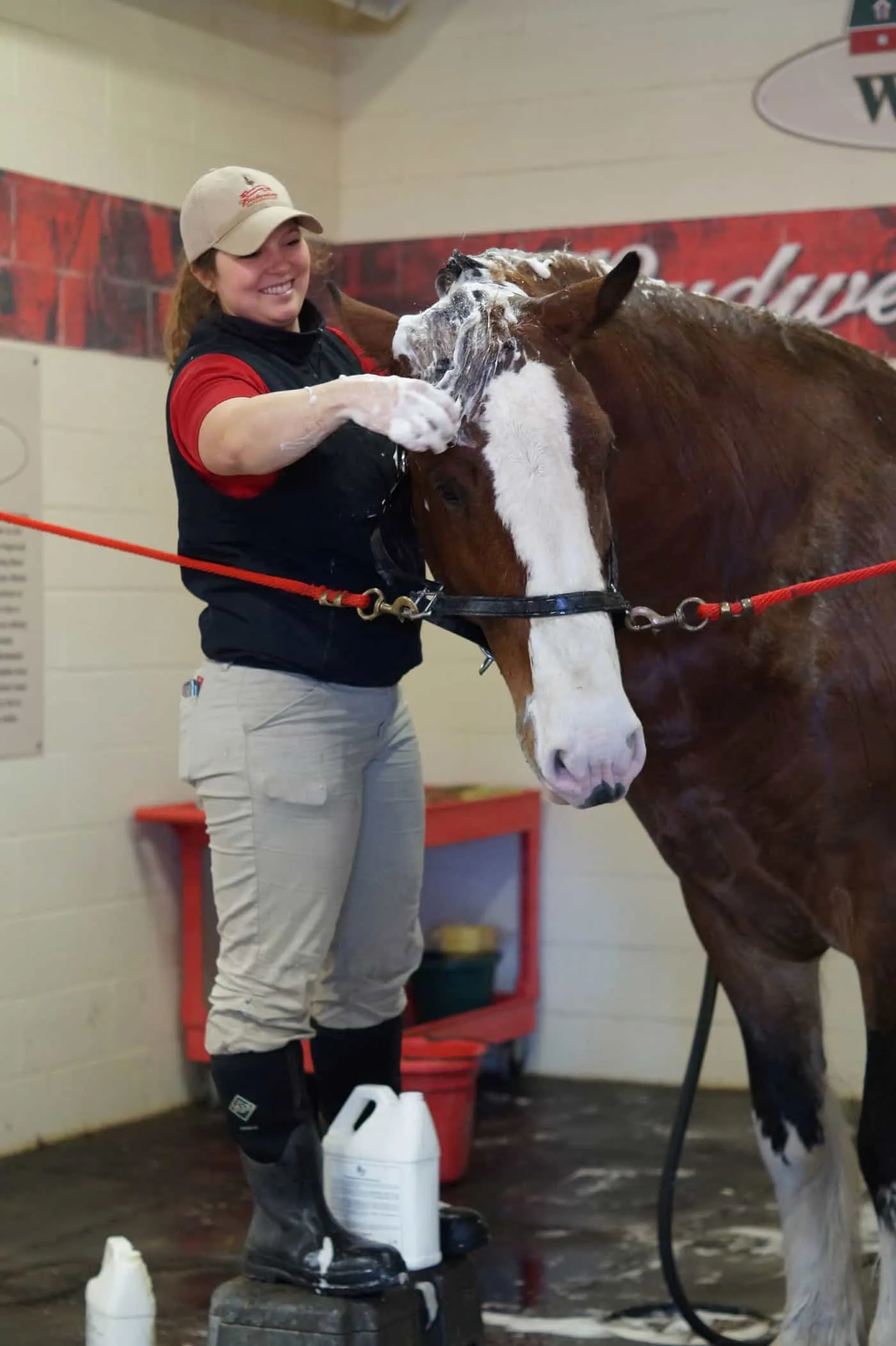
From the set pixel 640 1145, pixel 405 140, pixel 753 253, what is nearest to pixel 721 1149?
pixel 640 1145

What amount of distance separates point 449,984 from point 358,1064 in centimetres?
204

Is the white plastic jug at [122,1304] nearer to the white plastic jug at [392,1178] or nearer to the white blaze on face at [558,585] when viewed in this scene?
the white plastic jug at [392,1178]

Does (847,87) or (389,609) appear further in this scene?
(847,87)

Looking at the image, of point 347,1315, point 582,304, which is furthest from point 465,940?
point 582,304

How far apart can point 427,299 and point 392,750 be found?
2640 mm

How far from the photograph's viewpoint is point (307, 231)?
7.91ft

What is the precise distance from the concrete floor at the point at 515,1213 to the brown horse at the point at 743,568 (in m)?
0.62

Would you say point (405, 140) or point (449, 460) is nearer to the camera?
point (449, 460)

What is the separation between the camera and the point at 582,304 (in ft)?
6.79

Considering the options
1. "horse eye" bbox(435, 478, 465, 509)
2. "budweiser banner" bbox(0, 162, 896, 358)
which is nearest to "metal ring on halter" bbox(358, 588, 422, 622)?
"horse eye" bbox(435, 478, 465, 509)

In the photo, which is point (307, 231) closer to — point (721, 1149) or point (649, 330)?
point (649, 330)

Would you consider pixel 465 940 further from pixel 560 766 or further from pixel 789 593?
Result: pixel 560 766

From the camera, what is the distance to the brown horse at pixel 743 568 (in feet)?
6.78

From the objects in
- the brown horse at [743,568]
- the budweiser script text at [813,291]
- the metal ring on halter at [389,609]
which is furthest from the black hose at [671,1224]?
the budweiser script text at [813,291]
